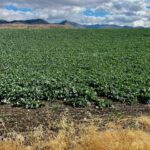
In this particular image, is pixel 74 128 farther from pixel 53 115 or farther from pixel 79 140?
pixel 53 115

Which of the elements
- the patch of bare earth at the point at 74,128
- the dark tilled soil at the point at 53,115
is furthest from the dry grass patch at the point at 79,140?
the dark tilled soil at the point at 53,115

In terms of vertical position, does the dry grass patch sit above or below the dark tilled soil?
above

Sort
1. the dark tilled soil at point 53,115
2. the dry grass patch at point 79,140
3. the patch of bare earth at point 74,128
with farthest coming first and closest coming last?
the dark tilled soil at point 53,115
the patch of bare earth at point 74,128
the dry grass patch at point 79,140

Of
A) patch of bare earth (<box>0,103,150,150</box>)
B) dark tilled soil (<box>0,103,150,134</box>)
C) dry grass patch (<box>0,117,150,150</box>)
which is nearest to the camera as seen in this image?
dry grass patch (<box>0,117,150,150</box>)

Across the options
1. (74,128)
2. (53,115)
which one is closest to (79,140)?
(74,128)

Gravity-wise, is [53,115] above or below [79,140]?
below

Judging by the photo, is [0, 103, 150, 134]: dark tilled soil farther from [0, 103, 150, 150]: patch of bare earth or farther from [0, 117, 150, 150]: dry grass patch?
[0, 117, 150, 150]: dry grass patch

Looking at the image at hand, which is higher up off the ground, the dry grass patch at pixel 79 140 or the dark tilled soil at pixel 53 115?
the dry grass patch at pixel 79 140

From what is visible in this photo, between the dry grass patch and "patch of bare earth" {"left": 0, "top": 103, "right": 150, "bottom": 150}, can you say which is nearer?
the dry grass patch

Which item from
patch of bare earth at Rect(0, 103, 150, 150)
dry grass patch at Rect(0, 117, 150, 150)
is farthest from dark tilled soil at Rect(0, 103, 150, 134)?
dry grass patch at Rect(0, 117, 150, 150)

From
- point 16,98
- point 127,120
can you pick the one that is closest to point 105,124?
point 127,120

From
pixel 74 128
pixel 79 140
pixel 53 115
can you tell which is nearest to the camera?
pixel 79 140

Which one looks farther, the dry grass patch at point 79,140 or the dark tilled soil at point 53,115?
the dark tilled soil at point 53,115

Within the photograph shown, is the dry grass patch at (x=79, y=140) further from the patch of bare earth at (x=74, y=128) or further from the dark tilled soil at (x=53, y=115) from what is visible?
the dark tilled soil at (x=53, y=115)
